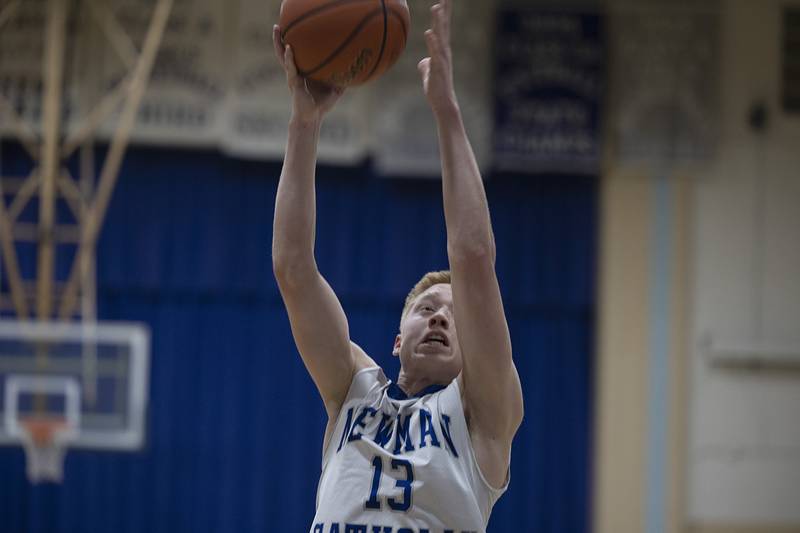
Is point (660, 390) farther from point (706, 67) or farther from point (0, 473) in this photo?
point (0, 473)

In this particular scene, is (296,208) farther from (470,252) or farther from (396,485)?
(396,485)

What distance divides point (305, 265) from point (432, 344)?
1.11 ft

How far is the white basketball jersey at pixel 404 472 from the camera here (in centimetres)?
238

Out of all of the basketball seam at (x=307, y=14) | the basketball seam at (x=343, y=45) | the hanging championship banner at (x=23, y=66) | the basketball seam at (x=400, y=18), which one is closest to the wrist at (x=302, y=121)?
the basketball seam at (x=343, y=45)

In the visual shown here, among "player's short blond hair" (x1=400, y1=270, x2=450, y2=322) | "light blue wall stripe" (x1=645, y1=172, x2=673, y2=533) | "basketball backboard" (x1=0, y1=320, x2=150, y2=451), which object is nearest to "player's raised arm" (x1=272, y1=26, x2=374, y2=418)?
"player's short blond hair" (x1=400, y1=270, x2=450, y2=322)

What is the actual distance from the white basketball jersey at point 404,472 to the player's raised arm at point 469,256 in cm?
10

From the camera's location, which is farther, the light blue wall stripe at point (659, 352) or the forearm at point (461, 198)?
the light blue wall stripe at point (659, 352)

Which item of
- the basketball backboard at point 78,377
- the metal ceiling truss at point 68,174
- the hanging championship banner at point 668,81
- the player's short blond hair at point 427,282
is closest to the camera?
the player's short blond hair at point 427,282

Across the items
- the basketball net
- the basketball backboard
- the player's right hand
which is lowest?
the basketball net

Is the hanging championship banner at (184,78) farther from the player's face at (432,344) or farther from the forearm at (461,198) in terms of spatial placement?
the forearm at (461,198)

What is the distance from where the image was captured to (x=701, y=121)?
886 cm

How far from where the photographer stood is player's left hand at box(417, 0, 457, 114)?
7.80 ft

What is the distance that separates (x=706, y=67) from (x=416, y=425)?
7038 mm

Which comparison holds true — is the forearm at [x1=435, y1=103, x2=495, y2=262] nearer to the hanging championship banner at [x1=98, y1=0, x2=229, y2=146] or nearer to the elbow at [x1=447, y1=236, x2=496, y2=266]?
the elbow at [x1=447, y1=236, x2=496, y2=266]
